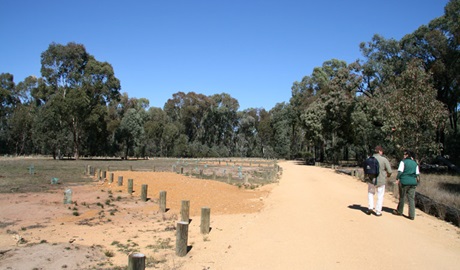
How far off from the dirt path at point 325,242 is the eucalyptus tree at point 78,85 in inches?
1940

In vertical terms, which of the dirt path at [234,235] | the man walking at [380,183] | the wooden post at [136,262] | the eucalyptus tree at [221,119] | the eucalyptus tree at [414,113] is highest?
the eucalyptus tree at [221,119]

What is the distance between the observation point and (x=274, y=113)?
8519cm

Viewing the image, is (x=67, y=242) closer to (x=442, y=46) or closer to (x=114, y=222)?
(x=114, y=222)

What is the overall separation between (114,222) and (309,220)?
5.93m

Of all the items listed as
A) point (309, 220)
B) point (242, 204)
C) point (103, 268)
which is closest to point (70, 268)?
point (103, 268)

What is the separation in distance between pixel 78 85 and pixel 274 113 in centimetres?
4415

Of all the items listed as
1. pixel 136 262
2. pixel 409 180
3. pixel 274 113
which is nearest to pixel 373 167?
pixel 409 180

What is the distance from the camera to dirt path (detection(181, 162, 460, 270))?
20.9ft

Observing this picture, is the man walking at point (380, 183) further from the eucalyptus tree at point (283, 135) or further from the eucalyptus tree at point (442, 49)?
the eucalyptus tree at point (283, 135)

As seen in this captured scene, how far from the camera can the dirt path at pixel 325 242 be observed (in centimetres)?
638

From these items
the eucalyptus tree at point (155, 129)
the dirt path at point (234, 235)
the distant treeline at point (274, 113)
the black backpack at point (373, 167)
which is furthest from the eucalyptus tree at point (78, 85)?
the black backpack at point (373, 167)

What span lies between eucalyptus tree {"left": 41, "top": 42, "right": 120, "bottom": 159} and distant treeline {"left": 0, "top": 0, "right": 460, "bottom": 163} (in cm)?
17

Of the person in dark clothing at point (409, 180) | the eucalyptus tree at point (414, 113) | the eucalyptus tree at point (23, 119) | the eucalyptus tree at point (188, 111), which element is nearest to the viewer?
the person in dark clothing at point (409, 180)

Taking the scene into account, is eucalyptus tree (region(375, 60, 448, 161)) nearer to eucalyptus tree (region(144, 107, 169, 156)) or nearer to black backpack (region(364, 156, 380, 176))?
black backpack (region(364, 156, 380, 176))
